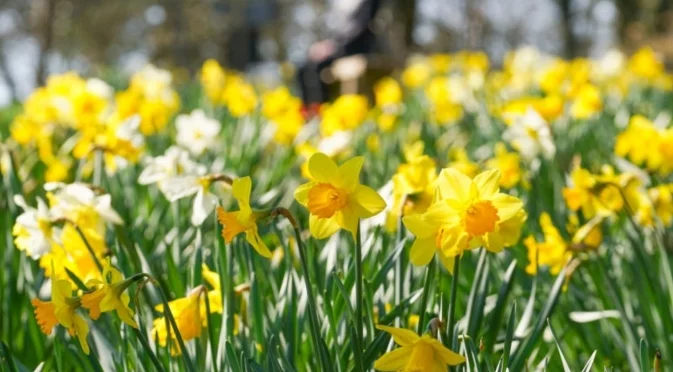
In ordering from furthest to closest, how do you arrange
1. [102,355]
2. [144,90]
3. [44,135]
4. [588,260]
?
[144,90], [44,135], [588,260], [102,355]

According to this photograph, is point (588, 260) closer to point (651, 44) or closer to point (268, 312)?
point (268, 312)

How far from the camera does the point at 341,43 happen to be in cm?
835

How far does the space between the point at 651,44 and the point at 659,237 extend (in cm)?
1216

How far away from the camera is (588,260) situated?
1.71 meters

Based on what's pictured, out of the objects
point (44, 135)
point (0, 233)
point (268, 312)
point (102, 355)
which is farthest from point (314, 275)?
point (44, 135)

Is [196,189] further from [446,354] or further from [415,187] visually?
[446,354]

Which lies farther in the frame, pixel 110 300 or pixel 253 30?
pixel 253 30

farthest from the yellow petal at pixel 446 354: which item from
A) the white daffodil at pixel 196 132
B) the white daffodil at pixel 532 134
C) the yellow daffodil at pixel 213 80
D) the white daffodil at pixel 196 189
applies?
the yellow daffodil at pixel 213 80

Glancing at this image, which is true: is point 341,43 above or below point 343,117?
below

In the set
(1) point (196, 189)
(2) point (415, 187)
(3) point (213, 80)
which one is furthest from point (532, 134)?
(3) point (213, 80)

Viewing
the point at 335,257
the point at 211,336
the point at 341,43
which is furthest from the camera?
the point at 341,43

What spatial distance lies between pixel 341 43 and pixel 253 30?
19.0 feet

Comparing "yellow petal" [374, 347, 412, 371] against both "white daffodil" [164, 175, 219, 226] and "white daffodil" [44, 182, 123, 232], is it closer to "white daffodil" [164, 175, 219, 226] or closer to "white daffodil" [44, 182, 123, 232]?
"white daffodil" [164, 175, 219, 226]

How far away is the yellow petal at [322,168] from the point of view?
1013mm
